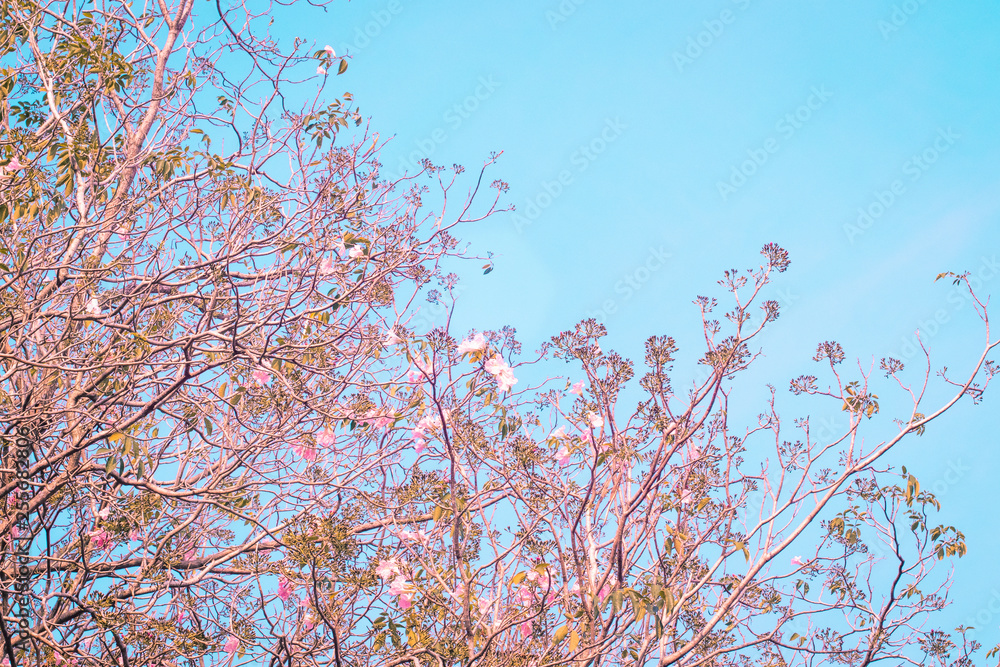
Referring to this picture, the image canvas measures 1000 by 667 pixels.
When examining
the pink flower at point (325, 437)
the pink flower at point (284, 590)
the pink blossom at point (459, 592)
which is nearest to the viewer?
the pink blossom at point (459, 592)

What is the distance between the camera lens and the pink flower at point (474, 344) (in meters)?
3.50

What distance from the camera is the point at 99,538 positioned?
3959 mm

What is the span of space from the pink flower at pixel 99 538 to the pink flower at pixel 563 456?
216cm

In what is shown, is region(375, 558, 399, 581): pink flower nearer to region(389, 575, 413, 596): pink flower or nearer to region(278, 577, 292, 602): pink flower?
region(389, 575, 413, 596): pink flower

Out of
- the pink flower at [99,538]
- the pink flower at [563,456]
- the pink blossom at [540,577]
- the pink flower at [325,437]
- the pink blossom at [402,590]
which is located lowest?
the pink blossom at [402,590]

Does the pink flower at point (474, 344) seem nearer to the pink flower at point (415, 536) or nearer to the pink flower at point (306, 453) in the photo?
the pink flower at point (415, 536)

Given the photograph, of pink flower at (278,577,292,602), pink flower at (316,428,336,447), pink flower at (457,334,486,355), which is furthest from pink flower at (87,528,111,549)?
pink flower at (457,334,486,355)

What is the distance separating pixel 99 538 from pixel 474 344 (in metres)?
2.05

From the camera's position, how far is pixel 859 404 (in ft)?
12.4

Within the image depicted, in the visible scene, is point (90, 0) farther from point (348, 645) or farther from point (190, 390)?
point (348, 645)

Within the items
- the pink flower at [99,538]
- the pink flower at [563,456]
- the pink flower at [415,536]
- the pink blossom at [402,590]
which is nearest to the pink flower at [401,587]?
the pink blossom at [402,590]

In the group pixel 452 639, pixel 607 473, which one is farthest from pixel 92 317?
pixel 607 473

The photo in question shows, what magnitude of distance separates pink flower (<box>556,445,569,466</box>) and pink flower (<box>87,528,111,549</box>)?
2.16 m

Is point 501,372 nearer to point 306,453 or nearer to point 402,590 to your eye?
point 402,590
